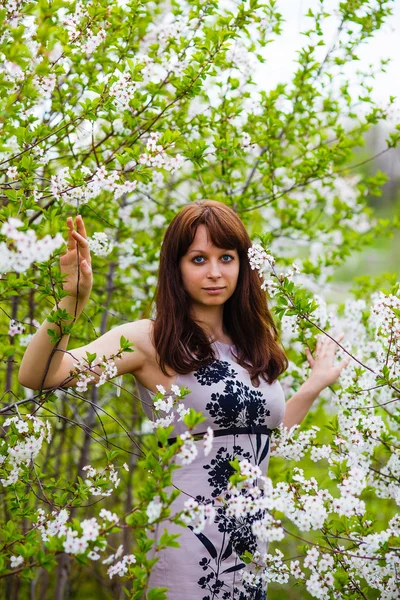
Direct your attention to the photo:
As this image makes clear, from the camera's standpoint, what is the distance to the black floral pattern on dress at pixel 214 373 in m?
2.07

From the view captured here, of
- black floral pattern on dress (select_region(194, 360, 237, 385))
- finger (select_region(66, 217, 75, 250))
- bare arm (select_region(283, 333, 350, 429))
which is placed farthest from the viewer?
bare arm (select_region(283, 333, 350, 429))

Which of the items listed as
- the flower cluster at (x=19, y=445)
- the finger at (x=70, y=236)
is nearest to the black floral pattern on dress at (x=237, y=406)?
the flower cluster at (x=19, y=445)

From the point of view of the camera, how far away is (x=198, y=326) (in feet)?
7.26

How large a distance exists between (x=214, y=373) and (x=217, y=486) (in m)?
0.37

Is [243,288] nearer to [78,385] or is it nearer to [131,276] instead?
[78,385]

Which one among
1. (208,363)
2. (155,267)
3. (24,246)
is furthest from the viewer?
(155,267)

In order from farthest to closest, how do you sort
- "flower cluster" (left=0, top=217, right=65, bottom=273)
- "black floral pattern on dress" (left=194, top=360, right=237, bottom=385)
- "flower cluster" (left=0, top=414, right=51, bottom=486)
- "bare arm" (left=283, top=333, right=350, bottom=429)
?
"bare arm" (left=283, top=333, right=350, bottom=429)
"black floral pattern on dress" (left=194, top=360, right=237, bottom=385)
"flower cluster" (left=0, top=414, right=51, bottom=486)
"flower cluster" (left=0, top=217, right=65, bottom=273)

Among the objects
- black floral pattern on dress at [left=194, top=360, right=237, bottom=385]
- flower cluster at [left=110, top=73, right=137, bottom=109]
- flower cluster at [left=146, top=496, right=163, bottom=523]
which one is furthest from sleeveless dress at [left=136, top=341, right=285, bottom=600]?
flower cluster at [left=110, top=73, right=137, bottom=109]

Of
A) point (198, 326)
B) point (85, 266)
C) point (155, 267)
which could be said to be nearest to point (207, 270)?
point (198, 326)

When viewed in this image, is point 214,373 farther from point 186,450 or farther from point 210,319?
point 186,450

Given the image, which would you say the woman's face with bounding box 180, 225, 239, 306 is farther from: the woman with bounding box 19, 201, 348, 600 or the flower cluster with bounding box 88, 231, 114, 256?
the flower cluster with bounding box 88, 231, 114, 256

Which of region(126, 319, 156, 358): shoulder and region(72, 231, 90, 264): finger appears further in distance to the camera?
region(126, 319, 156, 358): shoulder

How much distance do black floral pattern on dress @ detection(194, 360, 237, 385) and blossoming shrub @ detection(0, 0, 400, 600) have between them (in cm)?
11

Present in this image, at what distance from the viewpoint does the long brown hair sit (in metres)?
2.12
